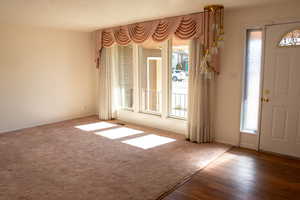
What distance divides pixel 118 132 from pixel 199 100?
6.41 feet

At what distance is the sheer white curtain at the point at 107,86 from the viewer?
6.05 m

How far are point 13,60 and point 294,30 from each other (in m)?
5.56

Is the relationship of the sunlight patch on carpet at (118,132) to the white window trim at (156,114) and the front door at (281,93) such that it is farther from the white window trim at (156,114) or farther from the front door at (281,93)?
the front door at (281,93)

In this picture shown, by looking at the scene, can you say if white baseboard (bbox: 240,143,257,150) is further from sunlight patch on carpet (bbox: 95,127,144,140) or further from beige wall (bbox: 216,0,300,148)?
sunlight patch on carpet (bbox: 95,127,144,140)

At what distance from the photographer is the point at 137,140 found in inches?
177

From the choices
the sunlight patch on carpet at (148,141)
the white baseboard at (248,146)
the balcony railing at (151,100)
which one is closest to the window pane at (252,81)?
the white baseboard at (248,146)

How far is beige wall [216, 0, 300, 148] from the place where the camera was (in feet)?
12.3

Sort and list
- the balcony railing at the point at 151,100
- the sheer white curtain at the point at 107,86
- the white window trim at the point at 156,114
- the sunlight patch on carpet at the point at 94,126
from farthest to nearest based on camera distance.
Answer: the sheer white curtain at the point at 107,86 → the balcony railing at the point at 151,100 → the sunlight patch on carpet at the point at 94,126 → the white window trim at the point at 156,114

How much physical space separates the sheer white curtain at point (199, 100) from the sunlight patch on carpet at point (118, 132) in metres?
1.33

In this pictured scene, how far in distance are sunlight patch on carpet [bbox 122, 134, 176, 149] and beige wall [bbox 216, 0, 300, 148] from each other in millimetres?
1062

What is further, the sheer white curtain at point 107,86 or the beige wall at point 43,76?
the sheer white curtain at point 107,86

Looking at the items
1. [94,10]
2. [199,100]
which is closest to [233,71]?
[199,100]

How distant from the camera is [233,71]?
4066 mm

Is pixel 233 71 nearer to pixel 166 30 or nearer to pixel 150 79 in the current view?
pixel 166 30
